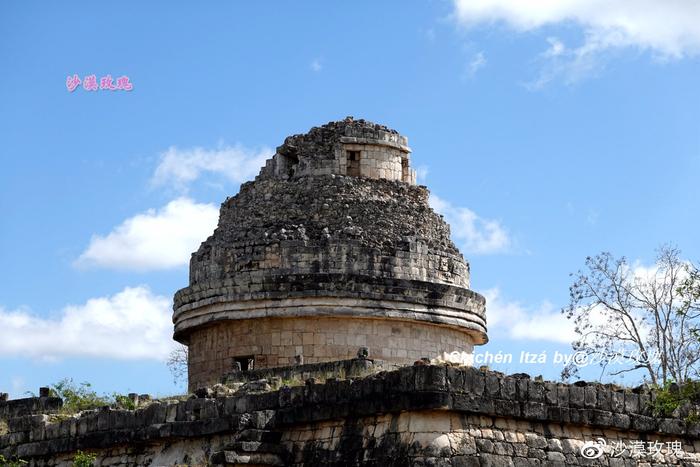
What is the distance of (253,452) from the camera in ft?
50.3

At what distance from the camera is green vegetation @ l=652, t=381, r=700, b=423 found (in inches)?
657

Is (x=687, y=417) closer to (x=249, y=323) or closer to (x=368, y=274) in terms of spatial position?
(x=368, y=274)

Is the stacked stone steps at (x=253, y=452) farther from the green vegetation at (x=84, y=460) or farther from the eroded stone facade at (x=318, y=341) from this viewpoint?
the eroded stone facade at (x=318, y=341)

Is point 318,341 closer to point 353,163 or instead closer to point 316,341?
point 316,341

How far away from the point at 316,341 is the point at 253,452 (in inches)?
302

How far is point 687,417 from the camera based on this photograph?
55.6 feet

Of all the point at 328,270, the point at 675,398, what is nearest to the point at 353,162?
the point at 328,270

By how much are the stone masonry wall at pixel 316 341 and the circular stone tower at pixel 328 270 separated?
0.02m

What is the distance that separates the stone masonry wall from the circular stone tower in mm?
23

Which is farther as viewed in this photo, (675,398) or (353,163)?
(353,163)

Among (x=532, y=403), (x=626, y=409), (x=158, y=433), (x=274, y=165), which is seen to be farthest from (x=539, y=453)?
(x=274, y=165)

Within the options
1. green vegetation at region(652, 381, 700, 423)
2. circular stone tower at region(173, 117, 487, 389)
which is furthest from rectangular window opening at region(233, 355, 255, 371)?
green vegetation at region(652, 381, 700, 423)

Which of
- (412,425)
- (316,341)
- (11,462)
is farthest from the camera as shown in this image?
(316,341)

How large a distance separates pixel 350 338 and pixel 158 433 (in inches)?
251
